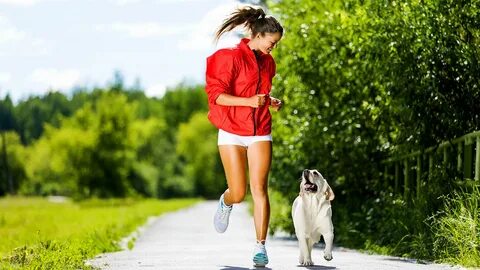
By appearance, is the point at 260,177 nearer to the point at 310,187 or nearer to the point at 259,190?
the point at 259,190

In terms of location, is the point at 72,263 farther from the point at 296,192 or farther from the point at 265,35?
the point at 296,192

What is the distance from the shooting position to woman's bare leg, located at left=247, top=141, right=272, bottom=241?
30.2ft

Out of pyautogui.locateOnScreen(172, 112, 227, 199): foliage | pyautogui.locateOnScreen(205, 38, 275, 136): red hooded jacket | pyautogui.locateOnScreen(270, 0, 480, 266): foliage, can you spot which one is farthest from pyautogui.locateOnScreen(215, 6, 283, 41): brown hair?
pyautogui.locateOnScreen(172, 112, 227, 199): foliage

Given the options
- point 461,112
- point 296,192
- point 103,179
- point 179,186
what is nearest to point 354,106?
point 296,192

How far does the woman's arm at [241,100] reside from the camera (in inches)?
351

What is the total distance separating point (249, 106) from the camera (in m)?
9.09

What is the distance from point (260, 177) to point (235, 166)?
255mm

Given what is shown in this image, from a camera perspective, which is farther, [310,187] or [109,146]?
[109,146]

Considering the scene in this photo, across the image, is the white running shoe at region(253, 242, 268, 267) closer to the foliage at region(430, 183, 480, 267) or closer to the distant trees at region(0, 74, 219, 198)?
the foliage at region(430, 183, 480, 267)

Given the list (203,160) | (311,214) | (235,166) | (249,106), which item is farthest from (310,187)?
(203,160)

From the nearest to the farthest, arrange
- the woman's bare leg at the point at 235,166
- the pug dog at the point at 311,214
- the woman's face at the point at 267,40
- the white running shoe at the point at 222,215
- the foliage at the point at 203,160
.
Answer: the woman's face at the point at 267,40 < the woman's bare leg at the point at 235,166 < the pug dog at the point at 311,214 < the white running shoe at the point at 222,215 < the foliage at the point at 203,160

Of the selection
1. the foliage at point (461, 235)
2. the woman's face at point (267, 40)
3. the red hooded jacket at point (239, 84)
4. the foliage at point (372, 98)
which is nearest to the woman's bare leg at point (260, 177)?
the red hooded jacket at point (239, 84)

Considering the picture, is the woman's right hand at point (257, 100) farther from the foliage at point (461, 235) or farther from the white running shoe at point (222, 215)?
the foliage at point (461, 235)

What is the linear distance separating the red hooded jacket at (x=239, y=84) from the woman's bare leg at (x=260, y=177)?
0.47 feet
